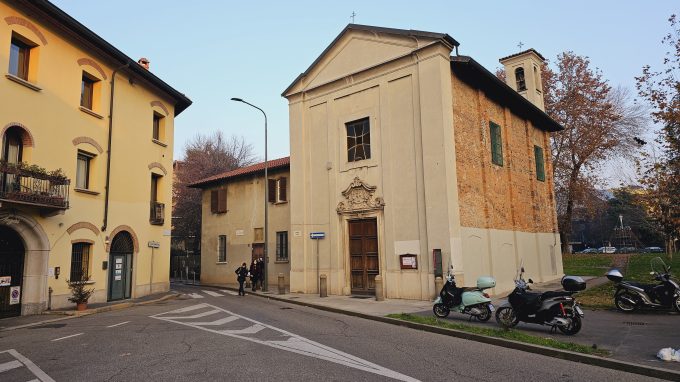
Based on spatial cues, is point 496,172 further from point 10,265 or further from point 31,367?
point 10,265

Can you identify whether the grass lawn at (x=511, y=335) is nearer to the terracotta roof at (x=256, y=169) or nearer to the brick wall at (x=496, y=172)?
the brick wall at (x=496, y=172)

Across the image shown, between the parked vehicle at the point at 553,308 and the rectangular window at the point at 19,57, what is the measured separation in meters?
15.6

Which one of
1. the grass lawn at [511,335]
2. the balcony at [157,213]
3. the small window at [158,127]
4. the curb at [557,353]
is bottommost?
the curb at [557,353]

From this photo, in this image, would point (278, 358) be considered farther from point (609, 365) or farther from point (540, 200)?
point (540, 200)

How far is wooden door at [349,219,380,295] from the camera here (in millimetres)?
17625

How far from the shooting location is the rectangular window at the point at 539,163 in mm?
24013

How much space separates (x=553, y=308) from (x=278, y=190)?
58.4 feet

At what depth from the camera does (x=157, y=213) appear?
20.1 meters

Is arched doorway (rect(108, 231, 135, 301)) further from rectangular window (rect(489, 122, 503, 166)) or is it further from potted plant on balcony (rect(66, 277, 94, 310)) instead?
rectangular window (rect(489, 122, 503, 166))

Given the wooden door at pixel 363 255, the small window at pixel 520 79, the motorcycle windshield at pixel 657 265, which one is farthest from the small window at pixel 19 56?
the small window at pixel 520 79

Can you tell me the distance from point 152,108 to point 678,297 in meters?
20.1

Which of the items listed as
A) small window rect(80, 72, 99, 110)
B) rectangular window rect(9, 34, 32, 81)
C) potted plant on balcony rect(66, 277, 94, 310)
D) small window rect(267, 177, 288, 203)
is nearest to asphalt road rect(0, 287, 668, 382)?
potted plant on balcony rect(66, 277, 94, 310)

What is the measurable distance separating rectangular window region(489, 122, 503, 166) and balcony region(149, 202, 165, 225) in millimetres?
14810

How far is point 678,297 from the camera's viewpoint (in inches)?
441
